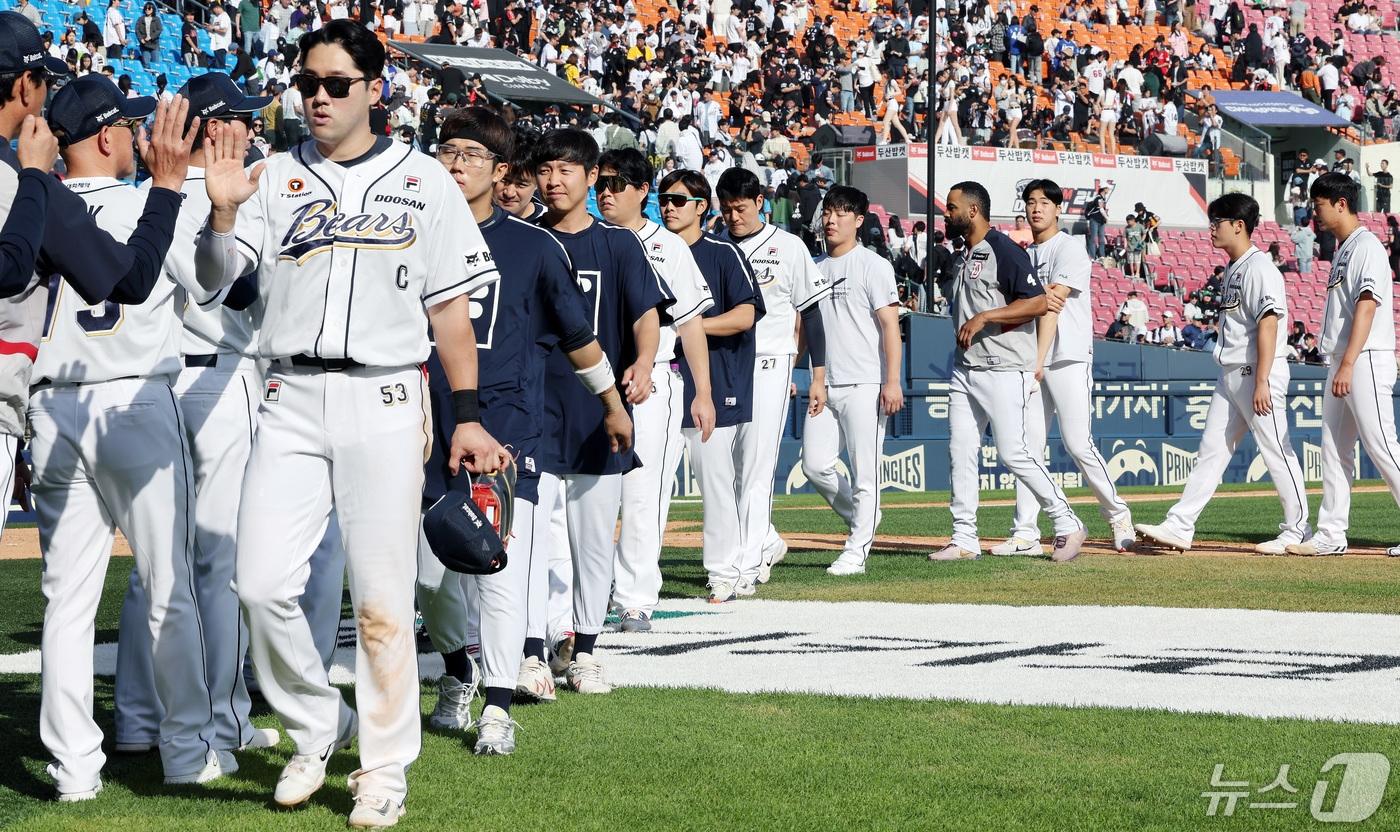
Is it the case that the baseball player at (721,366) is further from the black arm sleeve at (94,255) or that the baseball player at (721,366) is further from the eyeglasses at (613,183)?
the black arm sleeve at (94,255)

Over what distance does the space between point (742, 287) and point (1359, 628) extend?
3.62 meters

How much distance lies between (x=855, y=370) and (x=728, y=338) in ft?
5.30

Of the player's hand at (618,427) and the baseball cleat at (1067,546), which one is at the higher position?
the player's hand at (618,427)

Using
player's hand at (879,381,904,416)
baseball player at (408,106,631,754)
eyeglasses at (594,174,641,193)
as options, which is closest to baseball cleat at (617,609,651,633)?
eyeglasses at (594,174,641,193)

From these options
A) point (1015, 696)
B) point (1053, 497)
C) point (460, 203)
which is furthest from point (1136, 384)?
point (460, 203)

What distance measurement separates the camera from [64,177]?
512 cm

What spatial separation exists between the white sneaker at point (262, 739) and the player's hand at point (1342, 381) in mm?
7970

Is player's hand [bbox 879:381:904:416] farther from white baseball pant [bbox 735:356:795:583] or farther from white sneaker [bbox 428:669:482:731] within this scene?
white sneaker [bbox 428:669:482:731]

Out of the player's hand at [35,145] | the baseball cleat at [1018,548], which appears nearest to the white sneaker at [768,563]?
the baseball cleat at [1018,548]

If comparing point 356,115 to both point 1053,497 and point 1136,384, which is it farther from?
point 1136,384

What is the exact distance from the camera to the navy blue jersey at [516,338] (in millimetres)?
5922

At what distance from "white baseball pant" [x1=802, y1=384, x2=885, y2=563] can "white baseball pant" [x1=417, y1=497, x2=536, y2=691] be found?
494 centimetres

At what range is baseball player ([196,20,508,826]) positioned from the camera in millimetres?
4559

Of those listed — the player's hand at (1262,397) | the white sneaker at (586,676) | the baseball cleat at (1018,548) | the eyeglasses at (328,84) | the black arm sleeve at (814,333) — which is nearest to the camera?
the eyeglasses at (328,84)
